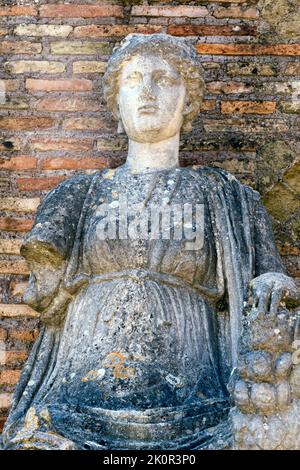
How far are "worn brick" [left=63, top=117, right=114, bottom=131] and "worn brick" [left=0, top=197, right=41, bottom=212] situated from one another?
15.8 inches

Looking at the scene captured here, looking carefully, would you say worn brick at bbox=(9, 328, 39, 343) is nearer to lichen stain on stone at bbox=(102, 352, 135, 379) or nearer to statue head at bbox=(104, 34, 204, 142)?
statue head at bbox=(104, 34, 204, 142)

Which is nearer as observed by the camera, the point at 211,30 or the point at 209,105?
the point at 209,105

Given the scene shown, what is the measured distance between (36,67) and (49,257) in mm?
1607

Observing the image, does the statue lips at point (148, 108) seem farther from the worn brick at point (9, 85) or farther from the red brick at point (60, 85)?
the worn brick at point (9, 85)

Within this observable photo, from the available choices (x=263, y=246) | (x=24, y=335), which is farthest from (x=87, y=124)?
(x=263, y=246)

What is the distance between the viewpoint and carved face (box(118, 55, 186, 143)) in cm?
559

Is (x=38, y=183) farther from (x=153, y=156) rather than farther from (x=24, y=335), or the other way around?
(x=153, y=156)

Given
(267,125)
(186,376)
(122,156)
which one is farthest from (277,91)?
(186,376)

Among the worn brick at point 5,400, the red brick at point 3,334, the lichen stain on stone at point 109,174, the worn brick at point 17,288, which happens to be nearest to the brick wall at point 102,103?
the worn brick at point 17,288

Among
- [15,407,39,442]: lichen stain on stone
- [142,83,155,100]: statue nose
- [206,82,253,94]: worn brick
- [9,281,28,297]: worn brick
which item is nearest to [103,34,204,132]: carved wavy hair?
[142,83,155,100]: statue nose

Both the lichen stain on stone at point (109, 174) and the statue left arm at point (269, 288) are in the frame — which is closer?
the statue left arm at point (269, 288)

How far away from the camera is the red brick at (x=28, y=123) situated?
6.64m

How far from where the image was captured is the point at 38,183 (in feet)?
21.4

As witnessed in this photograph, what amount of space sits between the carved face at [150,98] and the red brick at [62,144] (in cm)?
90
